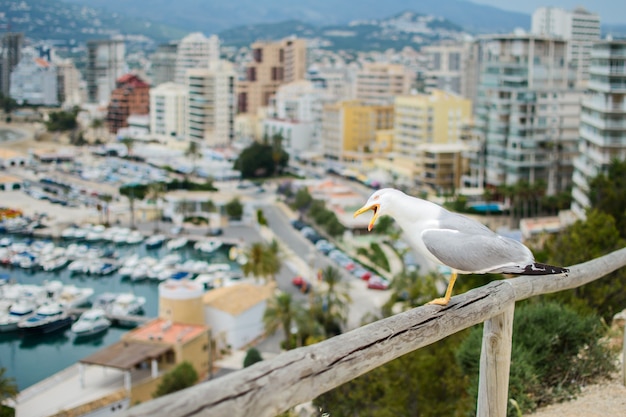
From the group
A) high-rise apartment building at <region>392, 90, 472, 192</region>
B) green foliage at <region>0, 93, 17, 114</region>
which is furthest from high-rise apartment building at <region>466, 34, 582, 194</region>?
green foliage at <region>0, 93, 17, 114</region>

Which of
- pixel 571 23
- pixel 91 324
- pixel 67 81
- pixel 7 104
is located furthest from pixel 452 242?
pixel 67 81

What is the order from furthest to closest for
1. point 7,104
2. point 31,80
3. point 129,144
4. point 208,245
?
point 31,80 → point 7,104 → point 129,144 → point 208,245

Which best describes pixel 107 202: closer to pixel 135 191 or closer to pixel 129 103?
pixel 135 191

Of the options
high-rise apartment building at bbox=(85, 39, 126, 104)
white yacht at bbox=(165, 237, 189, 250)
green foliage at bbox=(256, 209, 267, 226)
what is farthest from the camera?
high-rise apartment building at bbox=(85, 39, 126, 104)

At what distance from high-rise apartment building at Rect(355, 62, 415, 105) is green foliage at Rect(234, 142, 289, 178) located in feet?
23.8

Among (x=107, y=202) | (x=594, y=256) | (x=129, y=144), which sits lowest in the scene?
(x=107, y=202)

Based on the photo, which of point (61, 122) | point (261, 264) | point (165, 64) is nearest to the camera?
point (261, 264)

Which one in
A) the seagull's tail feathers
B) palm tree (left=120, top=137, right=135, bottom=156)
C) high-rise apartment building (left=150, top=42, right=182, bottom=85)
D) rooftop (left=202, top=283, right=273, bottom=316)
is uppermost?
high-rise apartment building (left=150, top=42, right=182, bottom=85)

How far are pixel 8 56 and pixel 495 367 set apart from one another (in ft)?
198

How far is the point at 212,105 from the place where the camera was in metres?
43.2

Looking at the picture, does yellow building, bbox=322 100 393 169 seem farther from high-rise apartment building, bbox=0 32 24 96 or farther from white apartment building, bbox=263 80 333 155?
high-rise apartment building, bbox=0 32 24 96

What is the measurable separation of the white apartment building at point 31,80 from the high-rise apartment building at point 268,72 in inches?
647

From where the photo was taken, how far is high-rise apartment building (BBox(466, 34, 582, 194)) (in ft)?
86.7

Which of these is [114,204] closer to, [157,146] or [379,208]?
[157,146]
